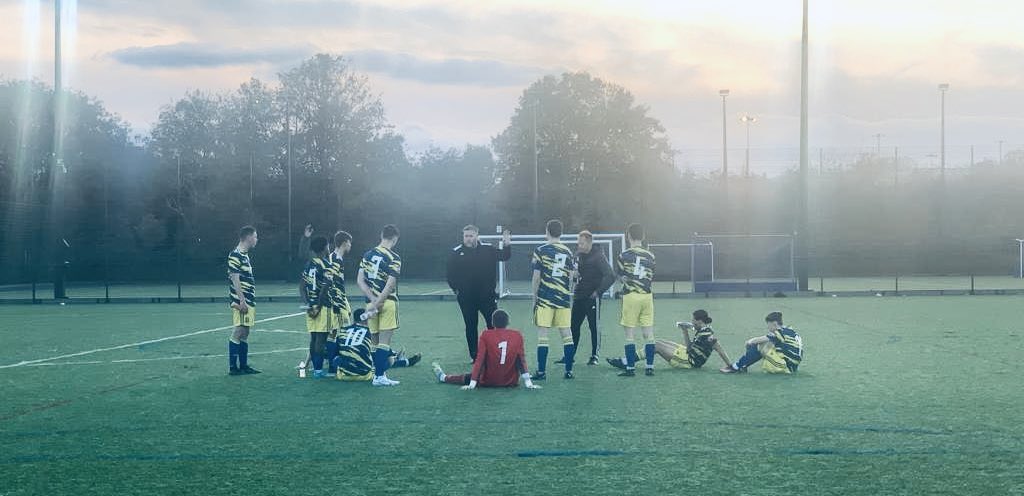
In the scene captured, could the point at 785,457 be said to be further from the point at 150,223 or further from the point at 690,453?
the point at 150,223

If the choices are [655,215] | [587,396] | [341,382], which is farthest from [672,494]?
[655,215]

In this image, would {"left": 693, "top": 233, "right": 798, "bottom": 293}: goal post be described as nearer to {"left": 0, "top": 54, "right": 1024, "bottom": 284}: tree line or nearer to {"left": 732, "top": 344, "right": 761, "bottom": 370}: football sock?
{"left": 0, "top": 54, "right": 1024, "bottom": 284}: tree line

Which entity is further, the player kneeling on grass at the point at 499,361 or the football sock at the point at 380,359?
the football sock at the point at 380,359

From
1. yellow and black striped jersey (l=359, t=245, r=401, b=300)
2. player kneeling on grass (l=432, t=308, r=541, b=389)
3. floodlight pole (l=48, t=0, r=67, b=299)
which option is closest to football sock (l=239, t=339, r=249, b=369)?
yellow and black striped jersey (l=359, t=245, r=401, b=300)

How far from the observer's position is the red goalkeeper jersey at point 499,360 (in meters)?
10.5

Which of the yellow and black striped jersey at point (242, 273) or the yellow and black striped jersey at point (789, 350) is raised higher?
the yellow and black striped jersey at point (242, 273)

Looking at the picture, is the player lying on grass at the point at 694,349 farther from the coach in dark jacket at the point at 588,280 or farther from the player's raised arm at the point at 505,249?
the player's raised arm at the point at 505,249

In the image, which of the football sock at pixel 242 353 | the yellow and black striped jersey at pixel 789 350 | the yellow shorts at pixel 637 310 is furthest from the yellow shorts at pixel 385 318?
the yellow and black striped jersey at pixel 789 350

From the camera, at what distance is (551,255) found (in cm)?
1141

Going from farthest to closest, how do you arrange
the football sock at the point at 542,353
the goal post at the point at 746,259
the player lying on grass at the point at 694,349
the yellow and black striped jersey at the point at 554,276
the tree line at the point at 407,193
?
1. the tree line at the point at 407,193
2. the goal post at the point at 746,259
3. the player lying on grass at the point at 694,349
4. the yellow and black striped jersey at the point at 554,276
5. the football sock at the point at 542,353

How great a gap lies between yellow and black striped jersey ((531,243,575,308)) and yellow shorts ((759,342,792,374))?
2567 millimetres

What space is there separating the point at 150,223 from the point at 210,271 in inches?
174

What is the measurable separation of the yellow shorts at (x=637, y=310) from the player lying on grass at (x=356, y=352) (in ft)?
10.3

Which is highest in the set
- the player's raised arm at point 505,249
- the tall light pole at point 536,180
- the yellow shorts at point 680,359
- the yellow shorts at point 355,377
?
the tall light pole at point 536,180
